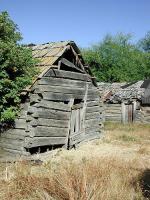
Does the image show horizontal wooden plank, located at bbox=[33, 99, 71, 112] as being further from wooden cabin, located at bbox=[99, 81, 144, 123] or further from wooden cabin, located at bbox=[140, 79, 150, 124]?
wooden cabin, located at bbox=[140, 79, 150, 124]

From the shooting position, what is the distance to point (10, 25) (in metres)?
12.3

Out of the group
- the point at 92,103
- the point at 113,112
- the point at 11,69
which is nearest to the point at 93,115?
the point at 92,103

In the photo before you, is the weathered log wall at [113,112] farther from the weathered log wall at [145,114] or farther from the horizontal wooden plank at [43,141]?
the horizontal wooden plank at [43,141]

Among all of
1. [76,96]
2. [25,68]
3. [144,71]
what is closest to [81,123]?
[76,96]

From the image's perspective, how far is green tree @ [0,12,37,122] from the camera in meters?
11.6

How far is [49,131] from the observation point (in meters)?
13.3

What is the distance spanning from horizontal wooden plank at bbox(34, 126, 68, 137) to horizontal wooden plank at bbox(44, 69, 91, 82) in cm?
214

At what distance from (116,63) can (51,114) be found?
3472cm

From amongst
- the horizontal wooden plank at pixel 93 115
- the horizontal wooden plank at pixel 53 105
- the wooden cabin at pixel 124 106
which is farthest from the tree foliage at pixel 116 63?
the horizontal wooden plank at pixel 53 105

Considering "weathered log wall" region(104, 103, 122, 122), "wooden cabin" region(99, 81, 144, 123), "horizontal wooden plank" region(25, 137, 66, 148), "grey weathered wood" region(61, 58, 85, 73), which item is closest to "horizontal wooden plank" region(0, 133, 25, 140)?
"horizontal wooden plank" region(25, 137, 66, 148)

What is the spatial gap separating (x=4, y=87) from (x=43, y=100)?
189 centimetres

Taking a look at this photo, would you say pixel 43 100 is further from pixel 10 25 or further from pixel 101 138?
pixel 101 138

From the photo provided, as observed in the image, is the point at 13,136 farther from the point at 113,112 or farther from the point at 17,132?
the point at 113,112

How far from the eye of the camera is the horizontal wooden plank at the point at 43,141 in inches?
484
